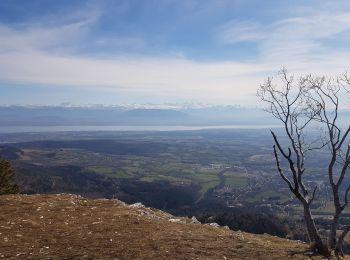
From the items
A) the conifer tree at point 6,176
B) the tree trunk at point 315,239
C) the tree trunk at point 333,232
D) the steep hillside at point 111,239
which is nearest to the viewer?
the steep hillside at point 111,239

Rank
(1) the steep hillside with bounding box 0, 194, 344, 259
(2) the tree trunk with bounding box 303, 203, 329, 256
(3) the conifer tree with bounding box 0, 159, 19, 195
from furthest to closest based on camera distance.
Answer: (3) the conifer tree with bounding box 0, 159, 19, 195, (2) the tree trunk with bounding box 303, 203, 329, 256, (1) the steep hillside with bounding box 0, 194, 344, 259

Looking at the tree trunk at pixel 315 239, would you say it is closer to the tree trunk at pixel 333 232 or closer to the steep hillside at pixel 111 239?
the steep hillside at pixel 111 239

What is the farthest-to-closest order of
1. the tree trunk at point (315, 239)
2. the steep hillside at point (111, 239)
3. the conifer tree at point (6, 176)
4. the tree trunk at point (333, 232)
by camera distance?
the conifer tree at point (6, 176)
the tree trunk at point (333, 232)
the tree trunk at point (315, 239)
the steep hillside at point (111, 239)

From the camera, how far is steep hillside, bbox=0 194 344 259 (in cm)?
1745

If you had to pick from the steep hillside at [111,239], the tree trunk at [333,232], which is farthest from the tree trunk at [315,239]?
the tree trunk at [333,232]

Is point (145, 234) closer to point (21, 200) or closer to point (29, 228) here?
point (29, 228)

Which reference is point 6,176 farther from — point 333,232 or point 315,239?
point 333,232

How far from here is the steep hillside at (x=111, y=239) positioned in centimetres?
1745

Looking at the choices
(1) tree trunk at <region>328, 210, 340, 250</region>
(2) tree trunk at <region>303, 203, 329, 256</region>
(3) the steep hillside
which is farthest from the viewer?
(1) tree trunk at <region>328, 210, 340, 250</region>

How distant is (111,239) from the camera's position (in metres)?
19.2

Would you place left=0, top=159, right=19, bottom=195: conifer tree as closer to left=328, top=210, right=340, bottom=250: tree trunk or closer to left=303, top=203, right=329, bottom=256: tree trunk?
left=303, top=203, right=329, bottom=256: tree trunk

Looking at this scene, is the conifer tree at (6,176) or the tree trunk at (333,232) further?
the conifer tree at (6,176)

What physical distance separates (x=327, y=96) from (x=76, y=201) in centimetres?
1730

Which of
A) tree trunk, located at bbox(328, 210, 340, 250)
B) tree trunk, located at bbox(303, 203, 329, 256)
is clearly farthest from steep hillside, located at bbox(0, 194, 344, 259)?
tree trunk, located at bbox(328, 210, 340, 250)
